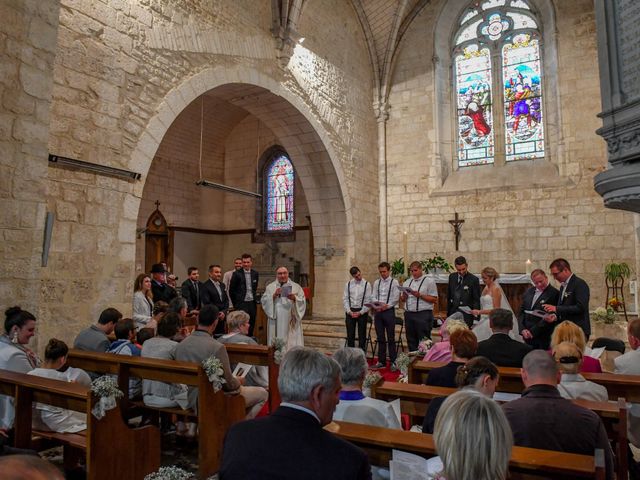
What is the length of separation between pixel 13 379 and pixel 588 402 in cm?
308

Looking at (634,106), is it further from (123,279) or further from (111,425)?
(123,279)

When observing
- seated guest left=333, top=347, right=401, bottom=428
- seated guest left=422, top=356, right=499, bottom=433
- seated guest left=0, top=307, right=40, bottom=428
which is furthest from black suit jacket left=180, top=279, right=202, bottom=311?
seated guest left=422, top=356, right=499, bottom=433

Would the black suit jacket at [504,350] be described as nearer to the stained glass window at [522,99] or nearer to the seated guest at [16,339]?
the seated guest at [16,339]

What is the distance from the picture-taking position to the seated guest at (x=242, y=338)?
4590mm

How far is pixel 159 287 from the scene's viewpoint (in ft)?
22.0

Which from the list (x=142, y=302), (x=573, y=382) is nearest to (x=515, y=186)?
(x=142, y=302)

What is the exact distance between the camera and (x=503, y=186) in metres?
10.2

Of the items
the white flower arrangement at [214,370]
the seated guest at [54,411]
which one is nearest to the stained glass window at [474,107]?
the white flower arrangement at [214,370]

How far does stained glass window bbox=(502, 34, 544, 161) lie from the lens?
1046 cm

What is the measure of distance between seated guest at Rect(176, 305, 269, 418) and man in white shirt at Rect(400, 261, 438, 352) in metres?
3.31

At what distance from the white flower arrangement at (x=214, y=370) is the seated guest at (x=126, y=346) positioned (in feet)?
3.58

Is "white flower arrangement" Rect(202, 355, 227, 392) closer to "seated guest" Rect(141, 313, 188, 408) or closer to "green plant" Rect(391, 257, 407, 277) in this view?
"seated guest" Rect(141, 313, 188, 408)

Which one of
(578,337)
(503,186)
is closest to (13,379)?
(578,337)

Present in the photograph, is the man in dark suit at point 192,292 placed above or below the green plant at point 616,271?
below
